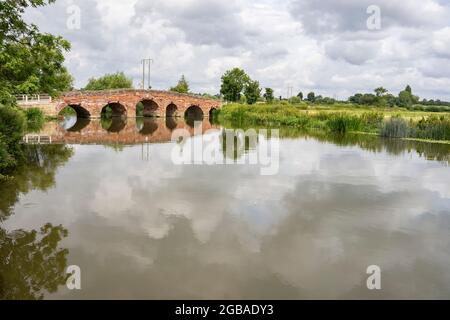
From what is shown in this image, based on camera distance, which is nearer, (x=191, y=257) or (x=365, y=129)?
(x=191, y=257)

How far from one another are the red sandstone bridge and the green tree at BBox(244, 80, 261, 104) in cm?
1266

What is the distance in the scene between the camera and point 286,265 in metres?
6.66

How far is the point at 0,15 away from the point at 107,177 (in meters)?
5.20

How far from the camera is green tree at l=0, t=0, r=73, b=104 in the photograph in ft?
32.8

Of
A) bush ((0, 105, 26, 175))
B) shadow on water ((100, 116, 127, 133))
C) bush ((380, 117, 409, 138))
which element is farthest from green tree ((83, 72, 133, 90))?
bush ((0, 105, 26, 175))

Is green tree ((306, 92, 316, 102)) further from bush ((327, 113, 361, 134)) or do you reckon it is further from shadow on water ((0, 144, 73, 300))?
shadow on water ((0, 144, 73, 300))

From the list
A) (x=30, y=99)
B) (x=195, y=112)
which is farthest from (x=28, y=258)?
(x=195, y=112)

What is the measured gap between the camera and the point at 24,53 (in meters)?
10.2

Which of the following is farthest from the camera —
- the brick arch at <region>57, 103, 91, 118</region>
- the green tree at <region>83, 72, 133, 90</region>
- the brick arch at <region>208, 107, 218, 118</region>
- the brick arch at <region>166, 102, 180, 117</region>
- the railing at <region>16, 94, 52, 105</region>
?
the green tree at <region>83, 72, 133, 90</region>

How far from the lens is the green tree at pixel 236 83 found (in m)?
73.8

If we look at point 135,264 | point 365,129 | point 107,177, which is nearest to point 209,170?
point 107,177

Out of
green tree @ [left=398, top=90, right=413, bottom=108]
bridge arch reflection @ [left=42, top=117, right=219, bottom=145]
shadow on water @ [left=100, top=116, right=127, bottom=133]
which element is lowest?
bridge arch reflection @ [left=42, top=117, right=219, bottom=145]

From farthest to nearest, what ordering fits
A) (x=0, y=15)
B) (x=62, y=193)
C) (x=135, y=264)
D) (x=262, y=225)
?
(x=62, y=193), (x=0, y=15), (x=262, y=225), (x=135, y=264)
